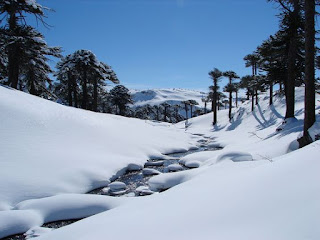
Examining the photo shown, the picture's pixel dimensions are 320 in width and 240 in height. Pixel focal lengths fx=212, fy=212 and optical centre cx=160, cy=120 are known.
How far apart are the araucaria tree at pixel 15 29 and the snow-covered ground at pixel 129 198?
592 centimetres

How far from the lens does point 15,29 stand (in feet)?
53.1

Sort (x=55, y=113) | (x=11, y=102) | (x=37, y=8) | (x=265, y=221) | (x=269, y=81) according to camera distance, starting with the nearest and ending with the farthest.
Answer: (x=265, y=221) → (x=11, y=102) → (x=55, y=113) → (x=37, y=8) → (x=269, y=81)

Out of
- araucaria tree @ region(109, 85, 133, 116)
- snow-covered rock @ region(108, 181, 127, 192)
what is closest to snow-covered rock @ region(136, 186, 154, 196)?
snow-covered rock @ region(108, 181, 127, 192)

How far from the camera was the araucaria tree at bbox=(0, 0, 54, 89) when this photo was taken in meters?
15.4

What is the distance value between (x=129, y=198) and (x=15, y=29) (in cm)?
1689

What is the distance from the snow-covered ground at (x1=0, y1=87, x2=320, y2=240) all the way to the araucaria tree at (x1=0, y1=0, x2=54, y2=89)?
5.92 m

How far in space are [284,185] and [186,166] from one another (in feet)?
26.4

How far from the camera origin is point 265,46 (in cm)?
1730

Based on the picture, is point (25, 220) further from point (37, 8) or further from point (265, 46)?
point (265, 46)

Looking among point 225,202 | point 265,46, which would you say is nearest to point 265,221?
point 225,202

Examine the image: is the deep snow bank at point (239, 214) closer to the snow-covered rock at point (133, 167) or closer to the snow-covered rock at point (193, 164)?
the snow-covered rock at point (133, 167)

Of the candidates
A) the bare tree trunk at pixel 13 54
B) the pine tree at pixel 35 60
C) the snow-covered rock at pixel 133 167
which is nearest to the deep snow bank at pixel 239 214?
the snow-covered rock at pixel 133 167

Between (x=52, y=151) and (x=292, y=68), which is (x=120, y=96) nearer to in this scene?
(x=292, y=68)

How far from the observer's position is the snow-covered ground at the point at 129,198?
8.43 feet
